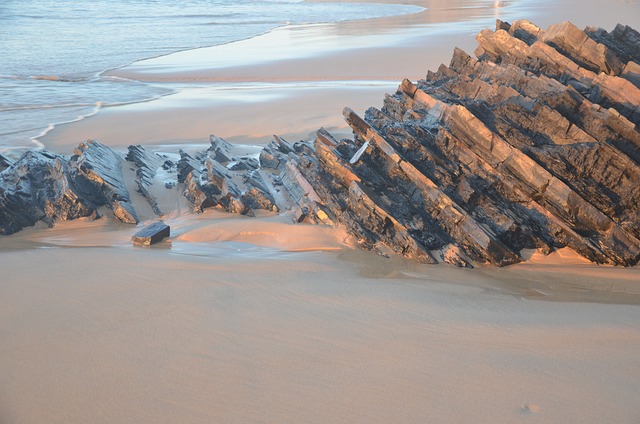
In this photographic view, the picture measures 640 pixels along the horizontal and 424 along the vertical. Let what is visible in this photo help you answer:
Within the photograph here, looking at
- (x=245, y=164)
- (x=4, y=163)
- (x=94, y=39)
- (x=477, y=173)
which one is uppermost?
(x=477, y=173)

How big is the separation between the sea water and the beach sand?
21.7ft

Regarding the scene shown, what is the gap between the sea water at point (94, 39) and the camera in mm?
18463

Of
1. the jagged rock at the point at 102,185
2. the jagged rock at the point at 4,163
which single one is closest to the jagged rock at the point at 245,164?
the jagged rock at the point at 102,185

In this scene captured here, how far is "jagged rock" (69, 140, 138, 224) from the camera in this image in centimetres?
923

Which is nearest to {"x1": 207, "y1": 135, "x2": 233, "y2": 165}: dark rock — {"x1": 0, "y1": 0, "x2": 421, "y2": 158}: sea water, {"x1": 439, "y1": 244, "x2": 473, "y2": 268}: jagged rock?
{"x1": 0, "y1": 0, "x2": 421, "y2": 158}: sea water

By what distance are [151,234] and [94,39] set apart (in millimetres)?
27588

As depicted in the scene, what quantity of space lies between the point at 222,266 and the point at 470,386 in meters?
3.36

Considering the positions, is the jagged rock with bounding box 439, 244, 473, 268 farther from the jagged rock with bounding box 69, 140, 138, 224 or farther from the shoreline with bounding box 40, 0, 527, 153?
the shoreline with bounding box 40, 0, 527, 153

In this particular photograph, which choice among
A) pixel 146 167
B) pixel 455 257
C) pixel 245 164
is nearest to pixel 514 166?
pixel 455 257

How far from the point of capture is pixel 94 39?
32.9 m

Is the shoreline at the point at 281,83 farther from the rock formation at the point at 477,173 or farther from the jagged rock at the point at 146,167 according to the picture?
the rock formation at the point at 477,173

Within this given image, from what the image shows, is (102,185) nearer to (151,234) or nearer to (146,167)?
(146,167)

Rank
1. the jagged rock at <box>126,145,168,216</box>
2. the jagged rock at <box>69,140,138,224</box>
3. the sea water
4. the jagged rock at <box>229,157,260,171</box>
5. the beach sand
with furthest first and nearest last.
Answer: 1. the sea water
2. the jagged rock at <box>229,157,260,171</box>
3. the jagged rock at <box>126,145,168,216</box>
4. the jagged rock at <box>69,140,138,224</box>
5. the beach sand

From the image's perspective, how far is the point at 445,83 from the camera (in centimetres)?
1008
